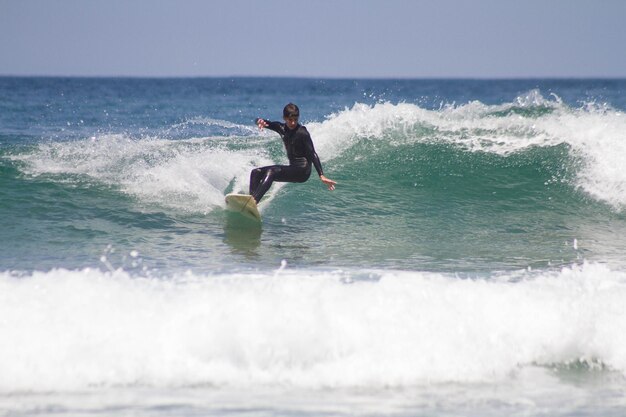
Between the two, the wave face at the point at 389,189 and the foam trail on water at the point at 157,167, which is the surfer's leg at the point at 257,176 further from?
the foam trail on water at the point at 157,167

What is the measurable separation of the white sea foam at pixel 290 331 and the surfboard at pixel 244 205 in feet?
11.4

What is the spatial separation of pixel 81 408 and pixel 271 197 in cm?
680

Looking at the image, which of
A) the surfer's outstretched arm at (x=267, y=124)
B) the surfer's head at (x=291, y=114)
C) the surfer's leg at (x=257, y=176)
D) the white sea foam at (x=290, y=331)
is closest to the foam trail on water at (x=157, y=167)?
the surfer's leg at (x=257, y=176)

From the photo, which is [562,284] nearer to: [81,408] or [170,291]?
[170,291]

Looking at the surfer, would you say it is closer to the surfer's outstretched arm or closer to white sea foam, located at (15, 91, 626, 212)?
the surfer's outstretched arm

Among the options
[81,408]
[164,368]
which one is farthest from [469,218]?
[81,408]

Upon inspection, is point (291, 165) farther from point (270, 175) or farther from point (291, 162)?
point (270, 175)

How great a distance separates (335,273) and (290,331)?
201 cm

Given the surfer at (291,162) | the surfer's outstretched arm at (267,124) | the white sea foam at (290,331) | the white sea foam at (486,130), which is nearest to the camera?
the white sea foam at (290,331)

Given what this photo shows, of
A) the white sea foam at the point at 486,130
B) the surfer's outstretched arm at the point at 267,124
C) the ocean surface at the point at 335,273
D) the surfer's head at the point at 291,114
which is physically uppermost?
the surfer's head at the point at 291,114

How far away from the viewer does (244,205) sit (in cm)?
1019

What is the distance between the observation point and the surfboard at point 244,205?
10.1m

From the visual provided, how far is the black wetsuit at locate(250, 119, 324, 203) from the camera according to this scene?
9984 millimetres

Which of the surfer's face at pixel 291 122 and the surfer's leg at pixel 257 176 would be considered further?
the surfer's leg at pixel 257 176
